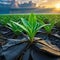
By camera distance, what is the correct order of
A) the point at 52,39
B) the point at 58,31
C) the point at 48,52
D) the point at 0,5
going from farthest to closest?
the point at 0,5 → the point at 58,31 → the point at 52,39 → the point at 48,52

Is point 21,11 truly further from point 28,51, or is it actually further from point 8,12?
point 28,51

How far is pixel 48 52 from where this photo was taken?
1174mm

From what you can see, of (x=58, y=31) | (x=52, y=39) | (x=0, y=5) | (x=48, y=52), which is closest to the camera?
(x=48, y=52)

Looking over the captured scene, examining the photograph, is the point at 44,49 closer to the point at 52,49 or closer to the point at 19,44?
the point at 52,49

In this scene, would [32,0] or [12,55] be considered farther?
[32,0]

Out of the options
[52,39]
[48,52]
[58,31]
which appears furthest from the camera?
[58,31]

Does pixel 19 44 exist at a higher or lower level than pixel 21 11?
higher

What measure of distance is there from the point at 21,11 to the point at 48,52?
1823 mm

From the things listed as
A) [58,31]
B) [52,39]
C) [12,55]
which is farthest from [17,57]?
[58,31]

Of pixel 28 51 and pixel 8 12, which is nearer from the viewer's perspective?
pixel 28 51

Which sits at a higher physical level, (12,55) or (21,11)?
(12,55)

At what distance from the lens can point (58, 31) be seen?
1.78 m

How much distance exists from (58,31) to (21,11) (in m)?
1.25

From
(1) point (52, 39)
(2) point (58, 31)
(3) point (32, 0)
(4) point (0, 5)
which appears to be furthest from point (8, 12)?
(1) point (52, 39)
